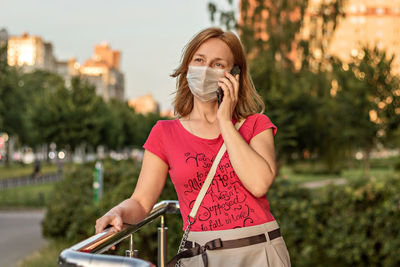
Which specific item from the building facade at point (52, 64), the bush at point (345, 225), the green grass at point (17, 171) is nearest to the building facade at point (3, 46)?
the green grass at point (17, 171)

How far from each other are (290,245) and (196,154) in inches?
189

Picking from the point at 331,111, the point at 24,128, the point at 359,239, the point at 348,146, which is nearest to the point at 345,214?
the point at 359,239

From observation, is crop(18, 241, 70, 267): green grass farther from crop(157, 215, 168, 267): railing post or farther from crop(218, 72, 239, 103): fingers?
crop(218, 72, 239, 103): fingers

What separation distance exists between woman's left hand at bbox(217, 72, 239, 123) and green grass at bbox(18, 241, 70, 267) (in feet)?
23.2

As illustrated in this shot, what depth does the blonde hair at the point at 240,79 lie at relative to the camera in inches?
88.6

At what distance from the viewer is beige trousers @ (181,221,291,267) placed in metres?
1.95

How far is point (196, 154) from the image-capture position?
212cm

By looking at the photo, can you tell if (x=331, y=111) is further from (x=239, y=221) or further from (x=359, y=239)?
(x=239, y=221)

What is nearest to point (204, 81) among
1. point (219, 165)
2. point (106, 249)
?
point (219, 165)

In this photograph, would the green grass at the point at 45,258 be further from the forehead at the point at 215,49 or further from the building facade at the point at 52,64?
the building facade at the point at 52,64

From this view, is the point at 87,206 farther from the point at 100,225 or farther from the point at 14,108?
the point at 14,108

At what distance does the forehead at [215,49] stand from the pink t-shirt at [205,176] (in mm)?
300

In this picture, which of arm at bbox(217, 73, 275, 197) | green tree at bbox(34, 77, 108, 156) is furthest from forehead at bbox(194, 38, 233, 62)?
green tree at bbox(34, 77, 108, 156)

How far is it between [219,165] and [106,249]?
61cm
